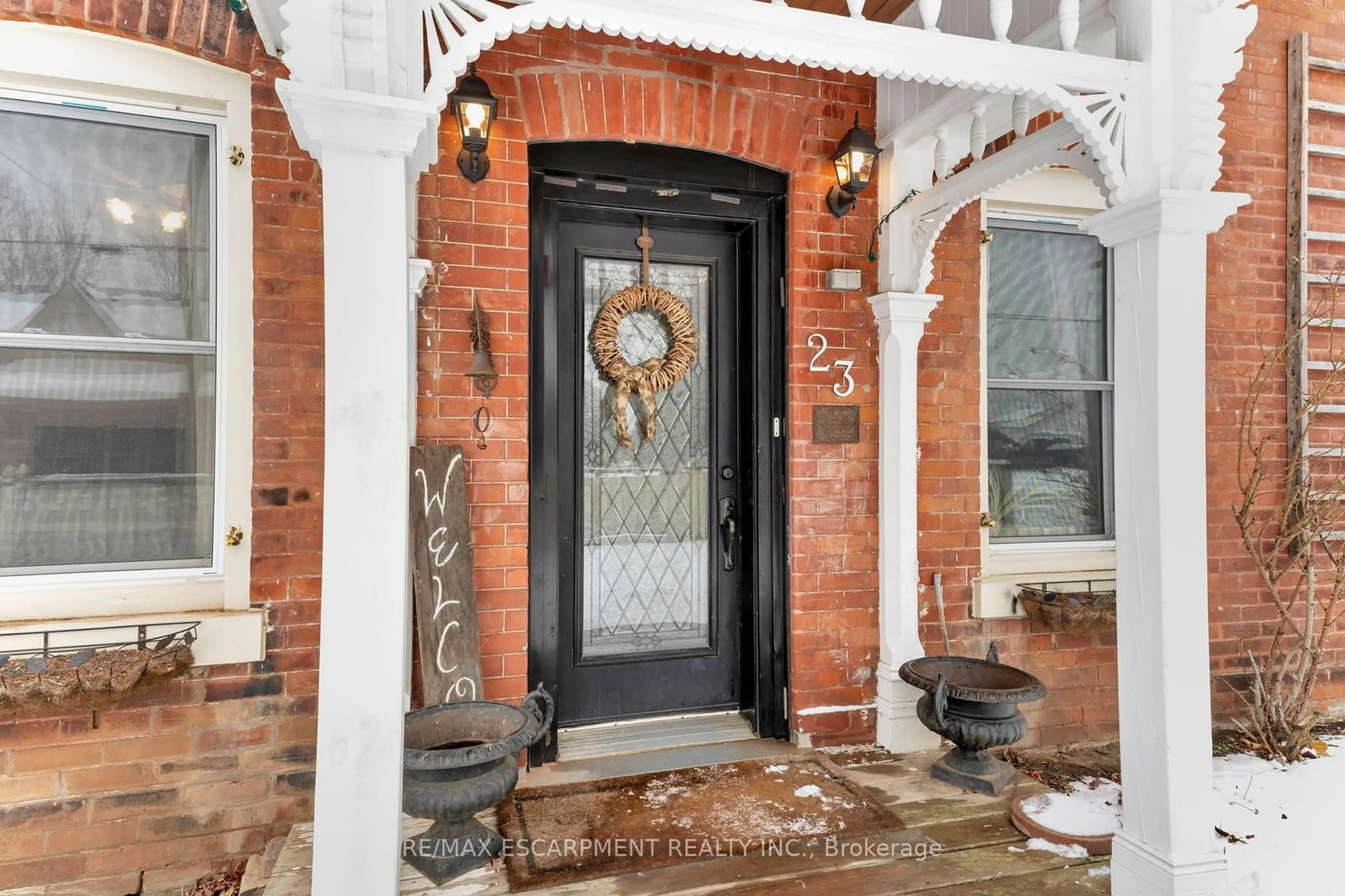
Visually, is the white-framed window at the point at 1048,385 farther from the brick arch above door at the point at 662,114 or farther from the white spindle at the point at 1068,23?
the white spindle at the point at 1068,23

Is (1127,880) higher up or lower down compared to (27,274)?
lower down

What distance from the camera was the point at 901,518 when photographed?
2.92 meters

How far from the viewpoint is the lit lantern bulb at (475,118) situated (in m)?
2.38

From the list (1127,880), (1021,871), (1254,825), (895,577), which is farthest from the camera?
(895,577)

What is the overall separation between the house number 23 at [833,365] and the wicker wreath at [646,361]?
509mm

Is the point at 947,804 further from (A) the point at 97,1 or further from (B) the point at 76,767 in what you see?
(A) the point at 97,1

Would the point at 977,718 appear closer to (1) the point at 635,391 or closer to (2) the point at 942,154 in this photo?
(1) the point at 635,391

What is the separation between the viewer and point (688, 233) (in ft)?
10.1

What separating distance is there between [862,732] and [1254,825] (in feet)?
4.43

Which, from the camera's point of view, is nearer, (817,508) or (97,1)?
(97,1)

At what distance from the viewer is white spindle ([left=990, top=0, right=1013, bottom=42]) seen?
Answer: 1.96 m

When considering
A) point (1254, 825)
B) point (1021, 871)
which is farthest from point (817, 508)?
point (1254, 825)

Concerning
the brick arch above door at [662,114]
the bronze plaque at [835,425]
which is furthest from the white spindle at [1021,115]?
the bronze plaque at [835,425]

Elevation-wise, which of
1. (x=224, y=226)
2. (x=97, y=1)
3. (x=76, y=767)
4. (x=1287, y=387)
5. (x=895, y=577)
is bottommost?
(x=76, y=767)
